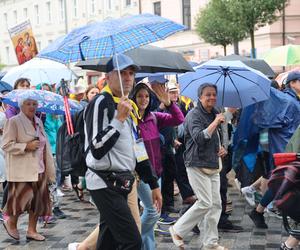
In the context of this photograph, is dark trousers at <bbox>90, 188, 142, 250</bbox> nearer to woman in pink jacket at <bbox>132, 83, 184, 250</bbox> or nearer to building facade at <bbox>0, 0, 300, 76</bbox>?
woman in pink jacket at <bbox>132, 83, 184, 250</bbox>

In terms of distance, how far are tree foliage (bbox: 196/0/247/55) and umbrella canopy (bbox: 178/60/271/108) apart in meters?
17.1

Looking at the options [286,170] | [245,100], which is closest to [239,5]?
[245,100]

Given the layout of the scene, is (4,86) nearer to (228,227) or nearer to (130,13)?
(228,227)

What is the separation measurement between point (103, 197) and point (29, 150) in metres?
2.35

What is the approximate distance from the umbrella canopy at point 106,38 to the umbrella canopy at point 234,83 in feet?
6.21

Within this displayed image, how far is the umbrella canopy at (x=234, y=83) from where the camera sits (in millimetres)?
6270

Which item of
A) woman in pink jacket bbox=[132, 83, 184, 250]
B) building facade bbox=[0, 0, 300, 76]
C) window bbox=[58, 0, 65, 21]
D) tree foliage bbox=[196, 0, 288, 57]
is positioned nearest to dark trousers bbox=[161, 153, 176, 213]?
woman in pink jacket bbox=[132, 83, 184, 250]

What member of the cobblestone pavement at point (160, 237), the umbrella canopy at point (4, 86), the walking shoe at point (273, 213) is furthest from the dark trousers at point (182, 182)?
the umbrella canopy at point (4, 86)

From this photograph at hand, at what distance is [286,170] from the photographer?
176 inches

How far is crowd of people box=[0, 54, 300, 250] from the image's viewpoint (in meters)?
4.22

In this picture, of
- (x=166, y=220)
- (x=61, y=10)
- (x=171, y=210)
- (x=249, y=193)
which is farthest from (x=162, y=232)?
(x=61, y=10)

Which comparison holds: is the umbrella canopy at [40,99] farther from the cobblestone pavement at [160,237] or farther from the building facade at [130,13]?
the building facade at [130,13]

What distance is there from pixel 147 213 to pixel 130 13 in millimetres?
35022

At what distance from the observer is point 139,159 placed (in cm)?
447
